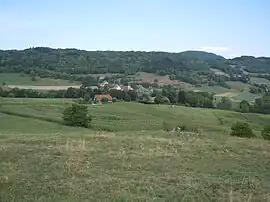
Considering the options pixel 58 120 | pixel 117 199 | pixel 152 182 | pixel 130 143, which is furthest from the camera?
pixel 58 120

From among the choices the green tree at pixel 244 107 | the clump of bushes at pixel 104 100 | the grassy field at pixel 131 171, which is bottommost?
the green tree at pixel 244 107

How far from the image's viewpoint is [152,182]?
40.3ft

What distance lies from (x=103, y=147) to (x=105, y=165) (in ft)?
13.6

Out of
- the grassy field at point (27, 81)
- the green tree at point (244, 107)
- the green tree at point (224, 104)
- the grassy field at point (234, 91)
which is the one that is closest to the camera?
the green tree at point (244, 107)

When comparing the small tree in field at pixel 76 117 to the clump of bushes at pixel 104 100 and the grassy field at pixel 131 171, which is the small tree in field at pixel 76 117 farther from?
the clump of bushes at pixel 104 100

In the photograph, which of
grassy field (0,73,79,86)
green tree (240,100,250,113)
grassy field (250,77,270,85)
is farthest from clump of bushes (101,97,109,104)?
grassy field (250,77,270,85)

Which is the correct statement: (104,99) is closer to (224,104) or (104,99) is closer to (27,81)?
(224,104)

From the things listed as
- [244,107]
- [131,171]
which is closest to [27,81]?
[244,107]

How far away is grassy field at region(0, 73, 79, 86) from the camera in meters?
138

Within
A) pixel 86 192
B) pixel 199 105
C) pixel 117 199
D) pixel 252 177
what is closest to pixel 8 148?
pixel 86 192

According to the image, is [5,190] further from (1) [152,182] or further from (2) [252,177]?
(2) [252,177]

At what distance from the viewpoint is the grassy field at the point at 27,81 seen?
138 m

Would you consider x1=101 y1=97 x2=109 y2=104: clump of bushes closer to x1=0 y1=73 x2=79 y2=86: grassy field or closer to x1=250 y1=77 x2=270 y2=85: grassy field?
x1=0 y1=73 x2=79 y2=86: grassy field

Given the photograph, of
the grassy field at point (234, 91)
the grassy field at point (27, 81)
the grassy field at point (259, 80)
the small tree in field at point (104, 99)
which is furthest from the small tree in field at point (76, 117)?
the grassy field at point (259, 80)
